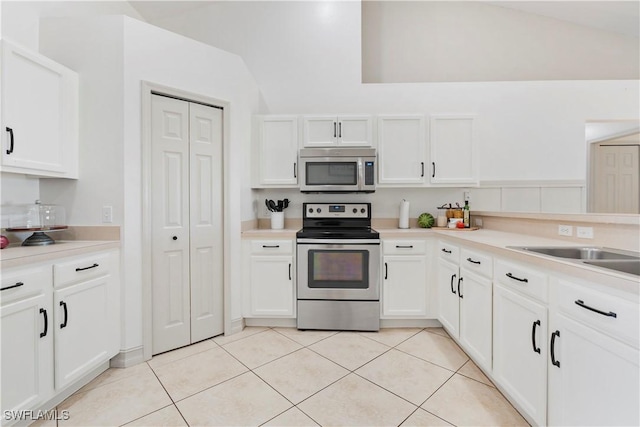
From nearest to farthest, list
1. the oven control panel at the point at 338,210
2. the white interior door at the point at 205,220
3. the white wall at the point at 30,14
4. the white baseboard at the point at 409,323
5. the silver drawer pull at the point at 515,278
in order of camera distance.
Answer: the silver drawer pull at the point at 515,278, the white wall at the point at 30,14, the white interior door at the point at 205,220, the white baseboard at the point at 409,323, the oven control panel at the point at 338,210

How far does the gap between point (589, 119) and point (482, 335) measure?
8.46 feet

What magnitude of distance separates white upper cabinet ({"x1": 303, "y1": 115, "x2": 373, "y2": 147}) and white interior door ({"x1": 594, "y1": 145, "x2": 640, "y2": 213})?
192cm

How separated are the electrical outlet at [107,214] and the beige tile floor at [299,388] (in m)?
1.10

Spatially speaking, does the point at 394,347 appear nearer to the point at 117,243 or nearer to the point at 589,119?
the point at 117,243

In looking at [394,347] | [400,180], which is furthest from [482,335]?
[400,180]

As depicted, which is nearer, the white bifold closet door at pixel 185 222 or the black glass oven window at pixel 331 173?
the white bifold closet door at pixel 185 222

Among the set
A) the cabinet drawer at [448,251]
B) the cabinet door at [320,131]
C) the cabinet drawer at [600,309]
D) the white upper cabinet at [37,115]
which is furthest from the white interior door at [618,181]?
the white upper cabinet at [37,115]

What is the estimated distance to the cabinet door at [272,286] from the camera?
2648mm

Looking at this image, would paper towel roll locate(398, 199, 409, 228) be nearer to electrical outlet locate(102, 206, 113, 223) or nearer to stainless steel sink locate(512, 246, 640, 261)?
stainless steel sink locate(512, 246, 640, 261)

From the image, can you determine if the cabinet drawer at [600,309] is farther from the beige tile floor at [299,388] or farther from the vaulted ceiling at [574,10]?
the vaulted ceiling at [574,10]

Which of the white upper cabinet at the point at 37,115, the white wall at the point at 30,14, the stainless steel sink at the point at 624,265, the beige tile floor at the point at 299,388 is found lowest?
the beige tile floor at the point at 299,388

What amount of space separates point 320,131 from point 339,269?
Answer: 1.49 metres

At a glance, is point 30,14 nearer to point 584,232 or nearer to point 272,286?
point 272,286

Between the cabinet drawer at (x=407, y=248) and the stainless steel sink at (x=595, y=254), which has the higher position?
the stainless steel sink at (x=595, y=254)
